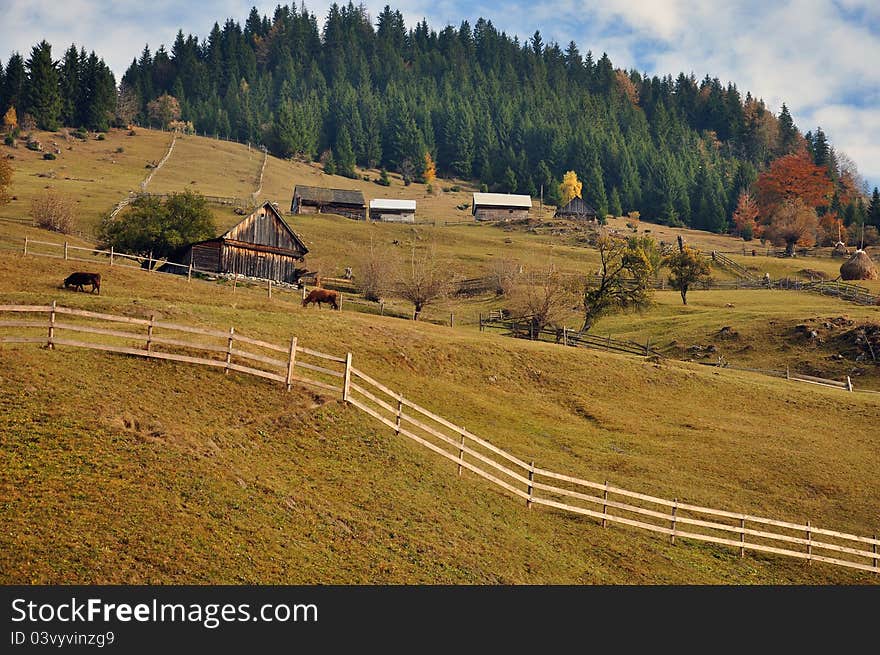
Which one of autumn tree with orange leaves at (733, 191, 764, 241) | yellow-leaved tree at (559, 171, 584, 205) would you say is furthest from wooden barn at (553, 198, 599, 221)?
yellow-leaved tree at (559, 171, 584, 205)

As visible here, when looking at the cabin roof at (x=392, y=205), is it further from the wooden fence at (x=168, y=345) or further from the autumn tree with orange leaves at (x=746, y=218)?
the wooden fence at (x=168, y=345)

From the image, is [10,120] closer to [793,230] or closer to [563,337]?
[563,337]

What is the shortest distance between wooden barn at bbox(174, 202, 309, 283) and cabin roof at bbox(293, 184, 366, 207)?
53.8 meters

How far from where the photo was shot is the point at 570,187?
190m

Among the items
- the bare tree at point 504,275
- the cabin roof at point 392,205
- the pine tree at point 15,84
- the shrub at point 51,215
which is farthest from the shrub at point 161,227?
the pine tree at point 15,84

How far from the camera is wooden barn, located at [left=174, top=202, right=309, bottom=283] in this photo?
72562mm

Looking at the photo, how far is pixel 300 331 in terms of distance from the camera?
4275cm

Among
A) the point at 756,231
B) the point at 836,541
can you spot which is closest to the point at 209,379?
the point at 836,541

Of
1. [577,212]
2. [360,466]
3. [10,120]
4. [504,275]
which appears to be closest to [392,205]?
[577,212]

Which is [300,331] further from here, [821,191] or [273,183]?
[821,191]

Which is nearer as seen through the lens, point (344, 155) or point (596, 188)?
point (596, 188)

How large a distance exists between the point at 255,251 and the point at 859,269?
64.9m

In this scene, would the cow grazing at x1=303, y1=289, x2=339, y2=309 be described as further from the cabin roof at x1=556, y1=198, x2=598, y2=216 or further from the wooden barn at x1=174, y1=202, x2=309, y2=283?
the cabin roof at x1=556, y1=198, x2=598, y2=216

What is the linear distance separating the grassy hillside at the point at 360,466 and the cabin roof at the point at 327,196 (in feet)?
278
